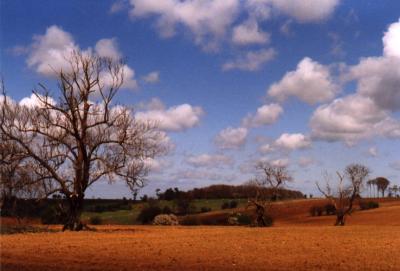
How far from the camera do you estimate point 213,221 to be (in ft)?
186

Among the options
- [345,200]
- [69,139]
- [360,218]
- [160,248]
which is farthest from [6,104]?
[360,218]

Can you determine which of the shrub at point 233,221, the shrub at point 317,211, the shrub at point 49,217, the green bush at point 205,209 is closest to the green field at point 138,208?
the green bush at point 205,209

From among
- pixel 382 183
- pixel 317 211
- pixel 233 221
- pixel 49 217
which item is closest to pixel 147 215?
pixel 233 221

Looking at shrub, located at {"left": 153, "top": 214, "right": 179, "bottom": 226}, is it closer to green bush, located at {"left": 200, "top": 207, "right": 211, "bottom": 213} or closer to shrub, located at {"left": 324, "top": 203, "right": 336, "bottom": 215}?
green bush, located at {"left": 200, "top": 207, "right": 211, "bottom": 213}

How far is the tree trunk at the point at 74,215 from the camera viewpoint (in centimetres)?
3055

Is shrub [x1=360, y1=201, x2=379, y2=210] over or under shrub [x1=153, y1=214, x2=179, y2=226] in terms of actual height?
over

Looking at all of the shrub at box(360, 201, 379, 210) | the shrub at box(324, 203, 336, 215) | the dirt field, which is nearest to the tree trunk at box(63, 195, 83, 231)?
the dirt field

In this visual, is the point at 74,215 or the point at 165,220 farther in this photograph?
the point at 165,220

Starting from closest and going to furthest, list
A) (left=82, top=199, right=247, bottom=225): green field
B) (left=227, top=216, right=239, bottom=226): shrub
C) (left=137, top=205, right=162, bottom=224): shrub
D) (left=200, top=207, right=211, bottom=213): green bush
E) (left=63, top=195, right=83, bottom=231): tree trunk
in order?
(left=63, top=195, right=83, bottom=231): tree trunk → (left=227, top=216, right=239, bottom=226): shrub → (left=137, top=205, right=162, bottom=224): shrub → (left=82, top=199, right=247, bottom=225): green field → (left=200, top=207, right=211, bottom=213): green bush

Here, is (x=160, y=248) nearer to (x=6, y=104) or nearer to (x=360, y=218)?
(x=6, y=104)

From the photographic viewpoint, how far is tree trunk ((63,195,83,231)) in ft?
100

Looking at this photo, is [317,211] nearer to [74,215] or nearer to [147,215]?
[147,215]

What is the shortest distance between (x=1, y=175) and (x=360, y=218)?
4147 centimetres

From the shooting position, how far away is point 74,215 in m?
30.8
